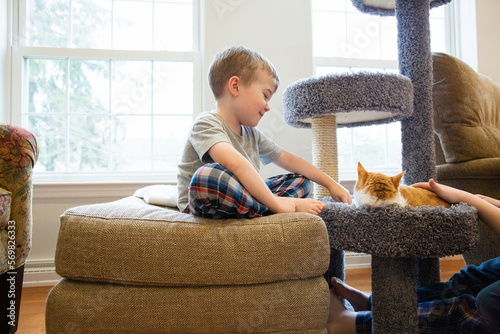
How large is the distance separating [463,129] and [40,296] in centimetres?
198

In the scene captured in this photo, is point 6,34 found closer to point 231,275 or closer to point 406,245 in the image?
point 231,275

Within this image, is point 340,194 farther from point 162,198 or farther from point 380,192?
point 162,198

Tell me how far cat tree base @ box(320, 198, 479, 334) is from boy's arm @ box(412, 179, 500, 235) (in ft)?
0.20

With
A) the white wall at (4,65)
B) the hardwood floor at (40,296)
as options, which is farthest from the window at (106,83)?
the hardwood floor at (40,296)

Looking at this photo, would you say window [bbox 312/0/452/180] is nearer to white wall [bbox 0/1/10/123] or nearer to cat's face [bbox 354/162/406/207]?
cat's face [bbox 354/162/406/207]

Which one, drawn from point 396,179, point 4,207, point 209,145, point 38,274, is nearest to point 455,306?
point 396,179

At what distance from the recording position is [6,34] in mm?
1933

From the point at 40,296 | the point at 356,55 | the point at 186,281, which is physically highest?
the point at 356,55

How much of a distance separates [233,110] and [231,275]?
538 mm

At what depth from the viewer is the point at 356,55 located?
2248 millimetres

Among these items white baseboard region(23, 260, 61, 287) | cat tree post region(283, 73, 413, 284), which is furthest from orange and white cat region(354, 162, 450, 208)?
white baseboard region(23, 260, 61, 287)

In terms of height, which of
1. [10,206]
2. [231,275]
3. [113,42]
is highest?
[113,42]

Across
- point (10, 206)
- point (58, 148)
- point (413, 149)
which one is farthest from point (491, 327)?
point (58, 148)

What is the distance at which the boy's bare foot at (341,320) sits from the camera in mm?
1039
